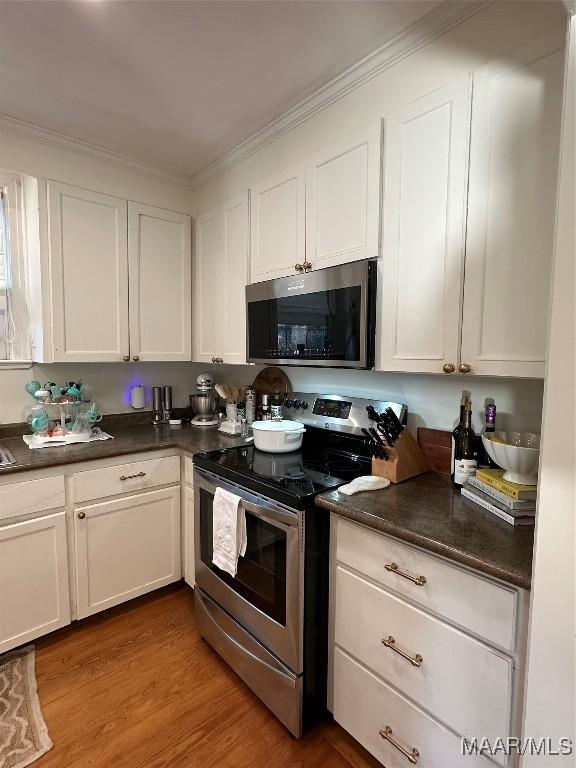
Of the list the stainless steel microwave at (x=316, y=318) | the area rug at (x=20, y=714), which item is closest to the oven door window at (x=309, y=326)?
the stainless steel microwave at (x=316, y=318)

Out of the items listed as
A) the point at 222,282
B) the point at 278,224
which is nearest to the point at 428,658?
the point at 278,224

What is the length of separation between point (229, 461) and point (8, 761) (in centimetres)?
123

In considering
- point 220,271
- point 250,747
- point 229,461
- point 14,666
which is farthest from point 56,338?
point 250,747

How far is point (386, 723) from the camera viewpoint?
1.19 meters

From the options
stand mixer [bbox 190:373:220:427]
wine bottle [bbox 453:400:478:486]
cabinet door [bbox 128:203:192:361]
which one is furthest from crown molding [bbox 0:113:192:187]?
wine bottle [bbox 453:400:478:486]

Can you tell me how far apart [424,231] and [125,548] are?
2.03 m

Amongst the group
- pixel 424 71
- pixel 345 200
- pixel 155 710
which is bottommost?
pixel 155 710

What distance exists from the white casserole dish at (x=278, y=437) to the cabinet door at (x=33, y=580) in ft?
3.26

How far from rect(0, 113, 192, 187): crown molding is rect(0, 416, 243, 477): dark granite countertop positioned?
1561 millimetres

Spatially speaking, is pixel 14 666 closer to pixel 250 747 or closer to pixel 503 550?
pixel 250 747

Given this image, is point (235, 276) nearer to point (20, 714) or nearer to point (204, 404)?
point (204, 404)

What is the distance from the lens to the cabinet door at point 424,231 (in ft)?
4.13

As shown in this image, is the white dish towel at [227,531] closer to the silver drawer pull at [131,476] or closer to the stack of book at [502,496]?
the silver drawer pull at [131,476]

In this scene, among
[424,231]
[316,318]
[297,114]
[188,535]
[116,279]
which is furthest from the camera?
[116,279]
